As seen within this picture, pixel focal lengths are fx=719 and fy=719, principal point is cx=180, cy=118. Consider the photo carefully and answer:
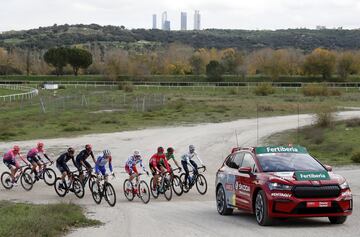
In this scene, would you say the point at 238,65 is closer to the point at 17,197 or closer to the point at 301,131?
the point at 301,131

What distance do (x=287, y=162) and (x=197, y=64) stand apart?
129803 mm

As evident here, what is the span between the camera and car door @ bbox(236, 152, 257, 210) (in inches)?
639

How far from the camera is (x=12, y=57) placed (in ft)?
562

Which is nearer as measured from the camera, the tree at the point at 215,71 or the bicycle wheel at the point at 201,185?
the bicycle wheel at the point at 201,185

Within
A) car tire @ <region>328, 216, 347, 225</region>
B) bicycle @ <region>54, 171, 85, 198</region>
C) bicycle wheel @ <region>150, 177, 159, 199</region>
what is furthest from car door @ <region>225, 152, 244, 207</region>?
bicycle @ <region>54, 171, 85, 198</region>

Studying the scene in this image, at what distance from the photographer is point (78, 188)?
24422 millimetres

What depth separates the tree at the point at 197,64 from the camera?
145 metres

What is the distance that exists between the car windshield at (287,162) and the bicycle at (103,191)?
647 centimetres

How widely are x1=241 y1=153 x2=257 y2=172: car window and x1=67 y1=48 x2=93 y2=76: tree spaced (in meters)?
134

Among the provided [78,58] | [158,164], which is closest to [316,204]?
[158,164]

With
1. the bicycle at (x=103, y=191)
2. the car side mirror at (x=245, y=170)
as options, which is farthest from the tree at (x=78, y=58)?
the car side mirror at (x=245, y=170)

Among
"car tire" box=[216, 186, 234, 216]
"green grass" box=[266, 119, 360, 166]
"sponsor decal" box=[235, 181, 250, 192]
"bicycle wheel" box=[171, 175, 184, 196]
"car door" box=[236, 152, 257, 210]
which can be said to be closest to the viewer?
"car door" box=[236, 152, 257, 210]

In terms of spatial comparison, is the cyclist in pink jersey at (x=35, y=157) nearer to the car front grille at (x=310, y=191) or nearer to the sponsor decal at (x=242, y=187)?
the sponsor decal at (x=242, y=187)

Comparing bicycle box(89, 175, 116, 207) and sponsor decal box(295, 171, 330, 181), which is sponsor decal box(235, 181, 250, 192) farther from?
bicycle box(89, 175, 116, 207)
